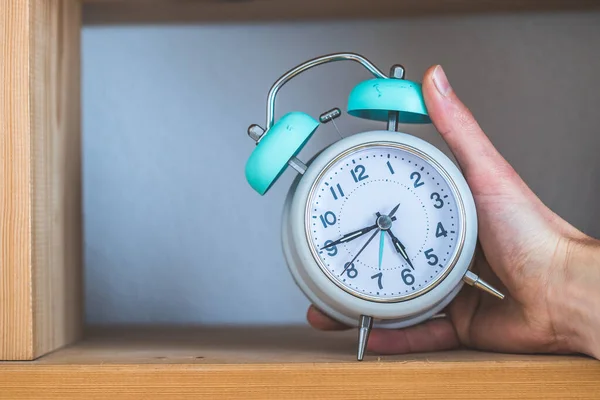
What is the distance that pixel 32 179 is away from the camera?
80cm

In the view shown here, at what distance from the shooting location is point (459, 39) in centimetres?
118

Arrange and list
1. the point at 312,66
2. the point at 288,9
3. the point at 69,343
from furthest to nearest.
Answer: the point at 288,9, the point at 69,343, the point at 312,66

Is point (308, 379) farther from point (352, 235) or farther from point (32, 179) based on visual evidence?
point (32, 179)

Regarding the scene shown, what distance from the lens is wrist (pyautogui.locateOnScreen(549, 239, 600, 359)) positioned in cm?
77

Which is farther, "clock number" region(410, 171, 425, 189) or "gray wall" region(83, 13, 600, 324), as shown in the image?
"gray wall" region(83, 13, 600, 324)

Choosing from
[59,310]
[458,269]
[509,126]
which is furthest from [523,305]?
[59,310]

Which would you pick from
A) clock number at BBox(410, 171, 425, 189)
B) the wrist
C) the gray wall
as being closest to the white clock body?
clock number at BBox(410, 171, 425, 189)

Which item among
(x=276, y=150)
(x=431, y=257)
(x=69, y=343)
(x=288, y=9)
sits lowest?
(x=69, y=343)

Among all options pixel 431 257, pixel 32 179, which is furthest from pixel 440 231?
pixel 32 179

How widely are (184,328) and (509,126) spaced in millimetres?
597

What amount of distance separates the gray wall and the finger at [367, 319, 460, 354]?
0.34m

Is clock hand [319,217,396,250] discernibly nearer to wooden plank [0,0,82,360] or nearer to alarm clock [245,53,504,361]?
alarm clock [245,53,504,361]

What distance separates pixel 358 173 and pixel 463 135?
0.12m

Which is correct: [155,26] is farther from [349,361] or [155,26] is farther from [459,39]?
[349,361]
